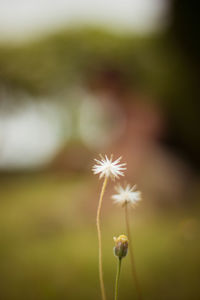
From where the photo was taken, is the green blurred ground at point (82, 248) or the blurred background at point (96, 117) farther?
the blurred background at point (96, 117)

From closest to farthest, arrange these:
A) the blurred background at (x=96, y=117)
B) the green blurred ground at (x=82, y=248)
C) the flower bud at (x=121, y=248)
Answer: the flower bud at (x=121, y=248)
the green blurred ground at (x=82, y=248)
the blurred background at (x=96, y=117)

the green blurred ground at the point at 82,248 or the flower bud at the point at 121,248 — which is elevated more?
the green blurred ground at the point at 82,248

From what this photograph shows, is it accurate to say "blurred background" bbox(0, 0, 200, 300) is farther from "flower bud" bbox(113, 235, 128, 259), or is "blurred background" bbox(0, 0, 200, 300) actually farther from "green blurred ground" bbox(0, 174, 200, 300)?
"flower bud" bbox(113, 235, 128, 259)

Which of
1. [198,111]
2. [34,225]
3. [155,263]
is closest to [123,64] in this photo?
[198,111]

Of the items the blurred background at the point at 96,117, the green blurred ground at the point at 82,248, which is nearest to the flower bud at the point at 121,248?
the green blurred ground at the point at 82,248

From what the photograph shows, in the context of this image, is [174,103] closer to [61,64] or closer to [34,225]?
[61,64]

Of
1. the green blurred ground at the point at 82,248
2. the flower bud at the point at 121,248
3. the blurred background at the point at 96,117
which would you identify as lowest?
the flower bud at the point at 121,248

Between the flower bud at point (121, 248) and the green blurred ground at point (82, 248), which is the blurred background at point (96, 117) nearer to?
the green blurred ground at point (82, 248)

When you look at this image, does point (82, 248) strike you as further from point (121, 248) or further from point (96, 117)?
point (96, 117)

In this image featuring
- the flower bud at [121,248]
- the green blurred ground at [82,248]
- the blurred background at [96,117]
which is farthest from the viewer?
the blurred background at [96,117]
